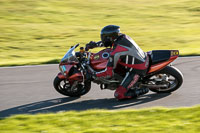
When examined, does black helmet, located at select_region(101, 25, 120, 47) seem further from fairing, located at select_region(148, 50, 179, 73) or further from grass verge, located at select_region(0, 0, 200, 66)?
grass verge, located at select_region(0, 0, 200, 66)

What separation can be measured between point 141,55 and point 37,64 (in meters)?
5.65

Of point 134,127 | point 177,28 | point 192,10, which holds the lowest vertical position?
point 134,127

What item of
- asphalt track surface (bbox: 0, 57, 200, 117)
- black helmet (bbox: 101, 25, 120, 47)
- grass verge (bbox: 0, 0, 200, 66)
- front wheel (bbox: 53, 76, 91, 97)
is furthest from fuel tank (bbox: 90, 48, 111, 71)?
grass verge (bbox: 0, 0, 200, 66)

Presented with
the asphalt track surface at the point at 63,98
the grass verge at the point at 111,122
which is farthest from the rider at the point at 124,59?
the grass verge at the point at 111,122

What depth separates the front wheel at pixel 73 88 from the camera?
25.2ft

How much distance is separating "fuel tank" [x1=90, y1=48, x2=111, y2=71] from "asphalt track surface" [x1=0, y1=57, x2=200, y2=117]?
71 cm

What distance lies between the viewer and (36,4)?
1058 inches

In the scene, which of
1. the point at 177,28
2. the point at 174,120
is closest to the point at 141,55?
the point at 174,120

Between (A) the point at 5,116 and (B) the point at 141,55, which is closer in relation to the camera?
(A) the point at 5,116

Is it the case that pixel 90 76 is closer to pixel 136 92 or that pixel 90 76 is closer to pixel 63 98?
pixel 63 98

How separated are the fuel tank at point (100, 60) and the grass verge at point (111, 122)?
1.26 metres

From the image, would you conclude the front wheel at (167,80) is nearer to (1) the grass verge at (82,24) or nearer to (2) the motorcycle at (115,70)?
(2) the motorcycle at (115,70)

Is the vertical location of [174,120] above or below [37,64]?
below

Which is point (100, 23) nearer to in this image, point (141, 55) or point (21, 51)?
point (21, 51)
